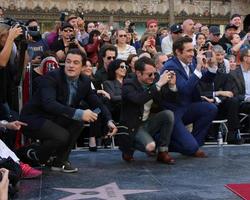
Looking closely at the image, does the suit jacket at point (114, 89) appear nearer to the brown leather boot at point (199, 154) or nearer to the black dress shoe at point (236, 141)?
the brown leather boot at point (199, 154)

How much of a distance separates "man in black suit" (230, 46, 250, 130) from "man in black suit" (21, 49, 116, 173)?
10.7 feet

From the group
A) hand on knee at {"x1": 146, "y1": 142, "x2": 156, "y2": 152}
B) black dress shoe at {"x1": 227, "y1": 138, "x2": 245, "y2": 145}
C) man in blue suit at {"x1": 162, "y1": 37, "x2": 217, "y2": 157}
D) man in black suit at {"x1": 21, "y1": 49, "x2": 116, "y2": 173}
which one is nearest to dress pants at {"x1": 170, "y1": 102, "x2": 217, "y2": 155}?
man in blue suit at {"x1": 162, "y1": 37, "x2": 217, "y2": 157}

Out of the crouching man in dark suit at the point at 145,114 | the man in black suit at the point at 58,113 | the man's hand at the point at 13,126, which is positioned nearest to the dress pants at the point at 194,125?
the crouching man in dark suit at the point at 145,114

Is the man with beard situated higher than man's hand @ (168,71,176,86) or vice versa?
the man with beard

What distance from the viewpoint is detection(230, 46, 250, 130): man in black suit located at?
8.80 meters

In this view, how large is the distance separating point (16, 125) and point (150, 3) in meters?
19.7

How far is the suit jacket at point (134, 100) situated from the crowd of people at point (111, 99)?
0.01 m

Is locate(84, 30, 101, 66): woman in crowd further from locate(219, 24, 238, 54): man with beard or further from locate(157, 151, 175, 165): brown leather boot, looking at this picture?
locate(157, 151, 175, 165): brown leather boot

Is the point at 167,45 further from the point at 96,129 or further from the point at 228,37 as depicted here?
the point at 96,129

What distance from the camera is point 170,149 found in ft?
23.3

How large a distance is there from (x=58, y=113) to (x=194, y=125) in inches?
89.1

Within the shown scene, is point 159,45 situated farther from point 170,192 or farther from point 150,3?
point 150,3

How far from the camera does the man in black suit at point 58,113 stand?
5.97 metres

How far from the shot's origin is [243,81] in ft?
29.2
